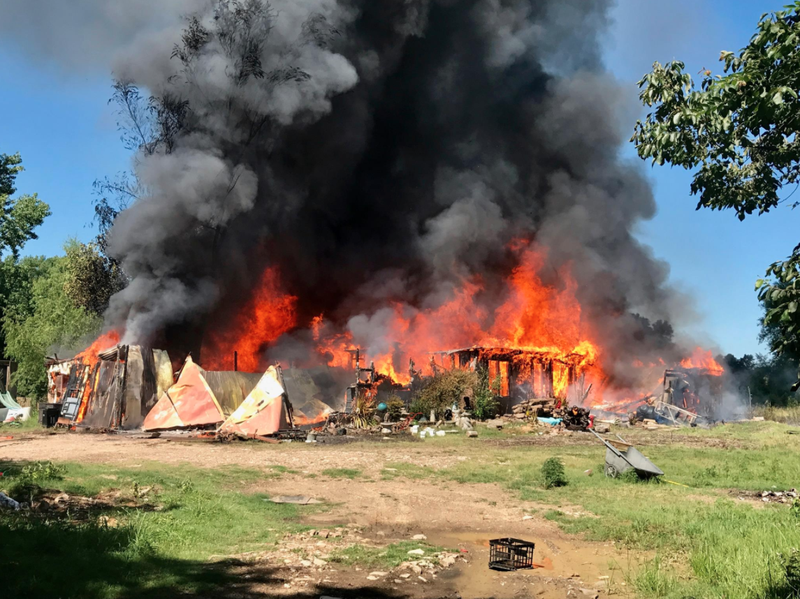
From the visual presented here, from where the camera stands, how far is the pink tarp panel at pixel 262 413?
74.7 ft

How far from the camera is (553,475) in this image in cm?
→ 1366

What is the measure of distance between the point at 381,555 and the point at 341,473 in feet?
23.3

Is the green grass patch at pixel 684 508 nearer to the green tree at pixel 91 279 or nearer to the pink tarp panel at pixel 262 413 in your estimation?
the pink tarp panel at pixel 262 413

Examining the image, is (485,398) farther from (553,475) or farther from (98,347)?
(98,347)

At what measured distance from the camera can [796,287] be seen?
4.50m

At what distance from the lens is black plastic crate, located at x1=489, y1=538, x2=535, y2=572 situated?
25.8 feet

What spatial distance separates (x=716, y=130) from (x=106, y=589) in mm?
7606

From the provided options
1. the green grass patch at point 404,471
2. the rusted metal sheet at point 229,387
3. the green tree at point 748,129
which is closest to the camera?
the green tree at point 748,129

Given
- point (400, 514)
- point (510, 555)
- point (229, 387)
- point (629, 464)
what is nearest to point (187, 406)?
point (229, 387)

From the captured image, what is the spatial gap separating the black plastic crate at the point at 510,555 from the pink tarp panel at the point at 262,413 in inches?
618

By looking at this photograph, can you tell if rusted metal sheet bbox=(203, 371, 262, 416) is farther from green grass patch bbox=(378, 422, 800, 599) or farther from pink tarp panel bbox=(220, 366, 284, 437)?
green grass patch bbox=(378, 422, 800, 599)

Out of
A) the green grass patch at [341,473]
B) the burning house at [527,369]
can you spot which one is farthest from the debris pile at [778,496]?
the burning house at [527,369]

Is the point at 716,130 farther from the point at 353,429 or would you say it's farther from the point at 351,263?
the point at 351,263

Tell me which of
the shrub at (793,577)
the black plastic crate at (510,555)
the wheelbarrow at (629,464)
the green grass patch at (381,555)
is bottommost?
the green grass patch at (381,555)
